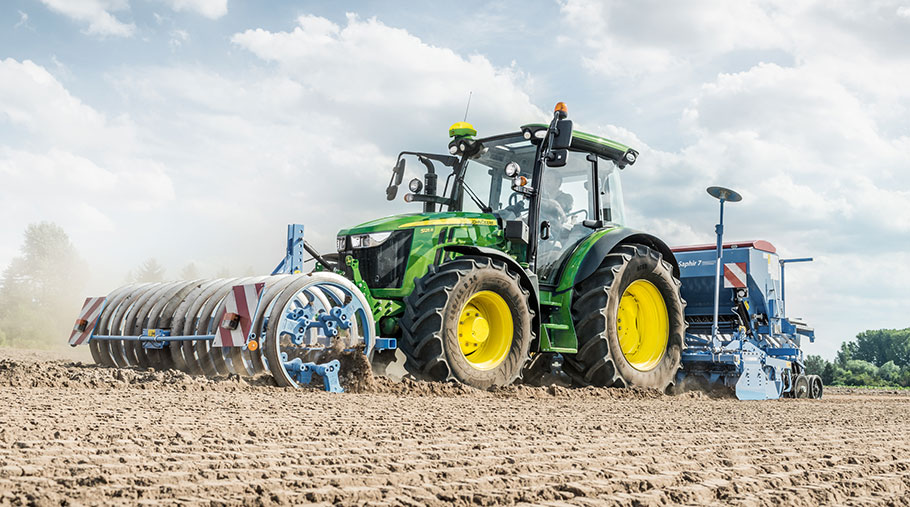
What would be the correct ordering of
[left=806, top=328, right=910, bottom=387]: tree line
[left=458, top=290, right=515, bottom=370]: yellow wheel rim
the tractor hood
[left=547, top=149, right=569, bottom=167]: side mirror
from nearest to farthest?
[left=458, top=290, right=515, bottom=370]: yellow wheel rim, the tractor hood, [left=547, top=149, right=569, bottom=167]: side mirror, [left=806, top=328, right=910, bottom=387]: tree line

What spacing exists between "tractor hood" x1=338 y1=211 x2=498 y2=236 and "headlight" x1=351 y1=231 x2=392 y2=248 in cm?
4

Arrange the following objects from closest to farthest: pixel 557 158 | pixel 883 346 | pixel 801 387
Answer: pixel 557 158 → pixel 801 387 → pixel 883 346

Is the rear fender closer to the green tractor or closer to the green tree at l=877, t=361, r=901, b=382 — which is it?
the green tractor

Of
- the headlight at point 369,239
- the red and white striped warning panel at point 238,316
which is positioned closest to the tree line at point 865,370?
the headlight at point 369,239

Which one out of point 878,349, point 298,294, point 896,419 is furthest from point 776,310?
point 878,349

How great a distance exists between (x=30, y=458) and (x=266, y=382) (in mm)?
3290

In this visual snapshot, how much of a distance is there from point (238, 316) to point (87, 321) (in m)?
2.83

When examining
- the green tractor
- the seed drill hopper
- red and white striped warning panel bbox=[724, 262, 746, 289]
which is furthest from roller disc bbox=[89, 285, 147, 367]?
red and white striped warning panel bbox=[724, 262, 746, 289]

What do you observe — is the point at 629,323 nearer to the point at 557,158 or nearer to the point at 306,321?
the point at 557,158

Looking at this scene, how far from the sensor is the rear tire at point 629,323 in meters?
7.91

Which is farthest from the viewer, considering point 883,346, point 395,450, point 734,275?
point 883,346

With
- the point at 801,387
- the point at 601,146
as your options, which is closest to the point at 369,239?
the point at 601,146

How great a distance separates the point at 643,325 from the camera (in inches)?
357

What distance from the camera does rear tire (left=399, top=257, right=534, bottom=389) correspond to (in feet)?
21.7
